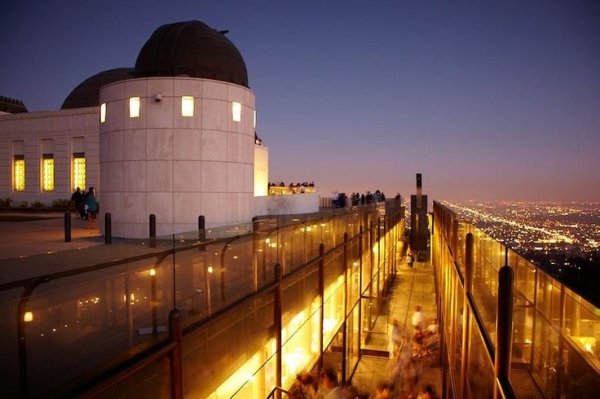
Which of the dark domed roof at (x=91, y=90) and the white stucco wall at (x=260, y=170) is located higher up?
the dark domed roof at (x=91, y=90)

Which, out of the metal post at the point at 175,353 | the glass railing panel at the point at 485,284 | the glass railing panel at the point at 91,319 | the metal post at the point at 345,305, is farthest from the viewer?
the metal post at the point at 345,305

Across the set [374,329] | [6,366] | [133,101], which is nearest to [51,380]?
[6,366]

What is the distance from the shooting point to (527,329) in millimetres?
3045

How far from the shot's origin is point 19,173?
34.8 meters

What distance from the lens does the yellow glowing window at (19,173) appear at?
113ft

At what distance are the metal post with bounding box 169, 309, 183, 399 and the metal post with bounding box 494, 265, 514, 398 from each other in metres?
2.29

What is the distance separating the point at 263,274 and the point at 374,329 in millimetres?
10430

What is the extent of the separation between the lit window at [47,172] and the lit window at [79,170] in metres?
2.26

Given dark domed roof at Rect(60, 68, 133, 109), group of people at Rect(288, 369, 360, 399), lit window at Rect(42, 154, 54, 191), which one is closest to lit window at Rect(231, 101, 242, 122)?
group of people at Rect(288, 369, 360, 399)

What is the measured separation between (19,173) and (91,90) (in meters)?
8.80

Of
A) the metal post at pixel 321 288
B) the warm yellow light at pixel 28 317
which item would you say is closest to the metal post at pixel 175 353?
the warm yellow light at pixel 28 317

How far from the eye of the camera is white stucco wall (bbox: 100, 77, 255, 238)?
16312 millimetres

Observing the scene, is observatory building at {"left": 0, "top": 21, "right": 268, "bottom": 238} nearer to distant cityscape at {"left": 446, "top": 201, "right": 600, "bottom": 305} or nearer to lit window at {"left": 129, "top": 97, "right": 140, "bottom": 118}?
lit window at {"left": 129, "top": 97, "right": 140, "bottom": 118}

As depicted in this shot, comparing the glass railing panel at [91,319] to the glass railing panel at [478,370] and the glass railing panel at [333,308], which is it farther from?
the glass railing panel at [333,308]
